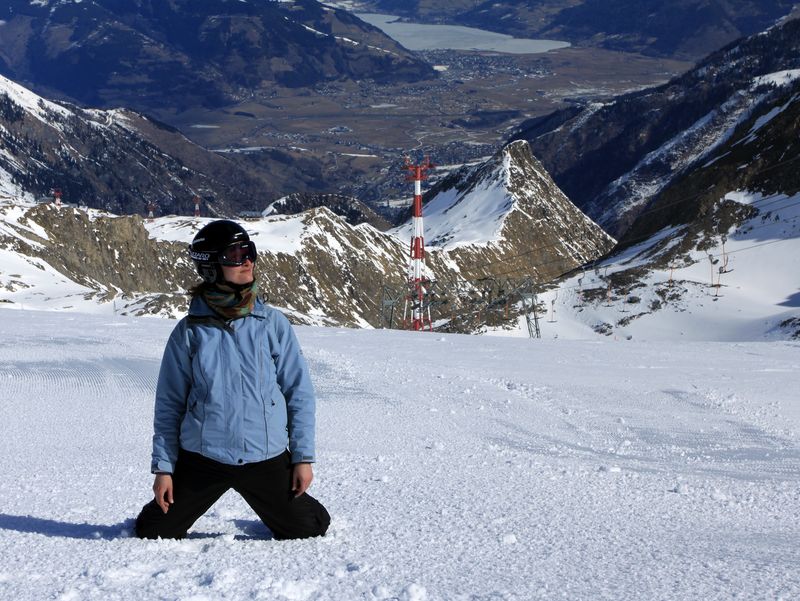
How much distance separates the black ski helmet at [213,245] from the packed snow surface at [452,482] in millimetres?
1721

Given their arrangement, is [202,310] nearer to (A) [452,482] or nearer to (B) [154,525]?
(B) [154,525]

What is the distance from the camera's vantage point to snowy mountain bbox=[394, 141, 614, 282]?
6260 inches

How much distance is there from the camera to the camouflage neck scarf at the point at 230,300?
21.8 ft

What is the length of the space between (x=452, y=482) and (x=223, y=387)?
328 cm

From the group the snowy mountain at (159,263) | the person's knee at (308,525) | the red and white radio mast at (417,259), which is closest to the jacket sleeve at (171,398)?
the person's knee at (308,525)

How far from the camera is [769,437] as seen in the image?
477 inches

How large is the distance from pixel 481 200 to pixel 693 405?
170035 mm

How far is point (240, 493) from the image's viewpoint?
7.03 m

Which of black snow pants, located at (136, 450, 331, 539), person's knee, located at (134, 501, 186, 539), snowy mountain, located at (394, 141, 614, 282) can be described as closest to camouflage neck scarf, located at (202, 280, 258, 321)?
black snow pants, located at (136, 450, 331, 539)

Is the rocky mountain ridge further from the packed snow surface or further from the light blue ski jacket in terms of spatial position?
the light blue ski jacket

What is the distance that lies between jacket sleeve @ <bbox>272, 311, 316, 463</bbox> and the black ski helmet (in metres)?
0.49

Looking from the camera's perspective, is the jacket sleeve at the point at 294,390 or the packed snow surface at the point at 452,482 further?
the jacket sleeve at the point at 294,390

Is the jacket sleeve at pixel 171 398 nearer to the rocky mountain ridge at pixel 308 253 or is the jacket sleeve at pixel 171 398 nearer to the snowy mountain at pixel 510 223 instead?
the rocky mountain ridge at pixel 308 253

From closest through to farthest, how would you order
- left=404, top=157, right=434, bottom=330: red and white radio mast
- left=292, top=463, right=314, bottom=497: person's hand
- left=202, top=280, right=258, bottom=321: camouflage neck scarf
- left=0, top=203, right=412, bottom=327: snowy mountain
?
left=202, top=280, right=258, bottom=321: camouflage neck scarf
left=292, top=463, right=314, bottom=497: person's hand
left=0, top=203, right=412, bottom=327: snowy mountain
left=404, top=157, right=434, bottom=330: red and white radio mast
